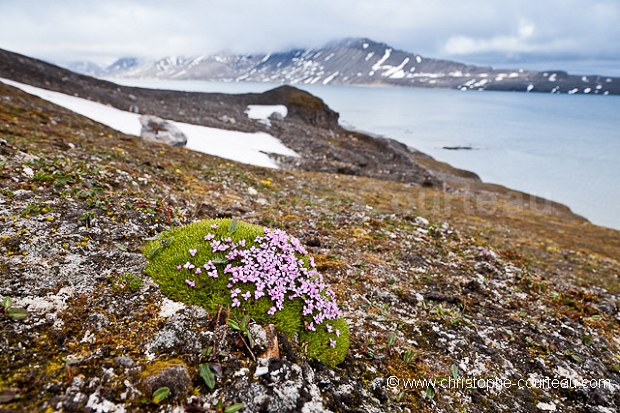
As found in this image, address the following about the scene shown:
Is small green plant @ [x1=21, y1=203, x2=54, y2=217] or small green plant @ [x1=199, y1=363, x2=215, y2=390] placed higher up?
small green plant @ [x1=21, y1=203, x2=54, y2=217]

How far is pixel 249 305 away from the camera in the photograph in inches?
173

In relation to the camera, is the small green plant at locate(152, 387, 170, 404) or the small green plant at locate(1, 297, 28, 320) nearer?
the small green plant at locate(152, 387, 170, 404)

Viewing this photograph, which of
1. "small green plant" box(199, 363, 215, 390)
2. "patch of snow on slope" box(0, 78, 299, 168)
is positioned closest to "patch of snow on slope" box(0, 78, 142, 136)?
"patch of snow on slope" box(0, 78, 299, 168)

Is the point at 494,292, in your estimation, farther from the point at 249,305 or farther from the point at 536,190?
the point at 536,190

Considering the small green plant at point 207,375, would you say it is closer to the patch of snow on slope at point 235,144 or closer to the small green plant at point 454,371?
the small green plant at point 454,371

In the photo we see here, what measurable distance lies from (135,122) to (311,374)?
3299 cm

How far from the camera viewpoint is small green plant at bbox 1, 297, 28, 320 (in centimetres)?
361

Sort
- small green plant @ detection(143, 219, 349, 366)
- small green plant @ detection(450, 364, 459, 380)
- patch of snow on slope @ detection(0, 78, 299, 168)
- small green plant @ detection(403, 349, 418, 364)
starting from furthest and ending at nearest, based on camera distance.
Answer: patch of snow on slope @ detection(0, 78, 299, 168) < small green plant @ detection(403, 349, 418, 364) < small green plant @ detection(450, 364, 459, 380) < small green plant @ detection(143, 219, 349, 366)

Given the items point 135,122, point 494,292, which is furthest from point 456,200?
point 135,122

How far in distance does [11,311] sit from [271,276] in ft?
9.42
